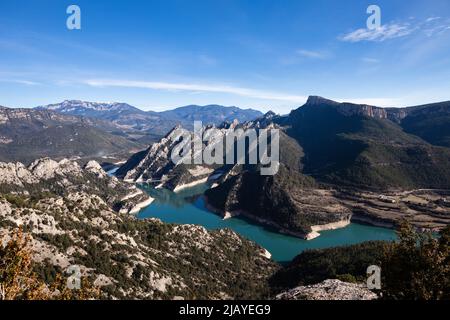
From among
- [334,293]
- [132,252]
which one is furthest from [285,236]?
[334,293]

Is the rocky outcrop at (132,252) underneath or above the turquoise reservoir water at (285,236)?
above

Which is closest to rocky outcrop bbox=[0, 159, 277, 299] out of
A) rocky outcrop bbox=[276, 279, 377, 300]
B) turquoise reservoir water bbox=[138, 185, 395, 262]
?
rocky outcrop bbox=[276, 279, 377, 300]

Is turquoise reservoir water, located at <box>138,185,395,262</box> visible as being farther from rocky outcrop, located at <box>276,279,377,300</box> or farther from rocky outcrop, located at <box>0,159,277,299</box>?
rocky outcrop, located at <box>276,279,377,300</box>

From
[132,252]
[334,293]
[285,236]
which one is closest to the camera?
[334,293]

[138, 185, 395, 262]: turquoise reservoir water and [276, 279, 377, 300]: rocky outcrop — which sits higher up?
[276, 279, 377, 300]: rocky outcrop

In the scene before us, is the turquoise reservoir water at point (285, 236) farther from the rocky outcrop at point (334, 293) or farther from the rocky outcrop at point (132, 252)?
the rocky outcrop at point (334, 293)

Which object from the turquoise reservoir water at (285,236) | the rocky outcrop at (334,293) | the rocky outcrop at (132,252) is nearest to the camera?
the rocky outcrop at (334,293)

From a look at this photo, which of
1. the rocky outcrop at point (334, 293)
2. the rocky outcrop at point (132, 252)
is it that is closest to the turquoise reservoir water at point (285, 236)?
the rocky outcrop at point (132, 252)

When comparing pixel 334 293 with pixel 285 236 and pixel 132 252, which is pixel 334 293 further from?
pixel 285 236

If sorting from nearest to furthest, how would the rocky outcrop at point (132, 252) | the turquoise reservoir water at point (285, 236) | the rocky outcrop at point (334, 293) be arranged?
the rocky outcrop at point (334, 293) → the rocky outcrop at point (132, 252) → the turquoise reservoir water at point (285, 236)
